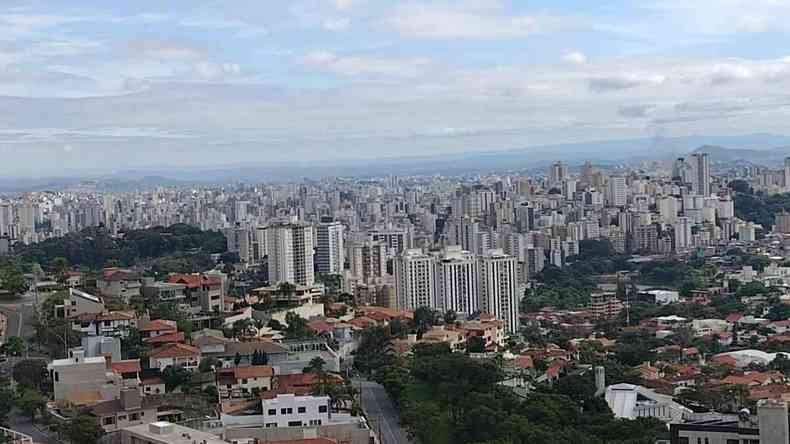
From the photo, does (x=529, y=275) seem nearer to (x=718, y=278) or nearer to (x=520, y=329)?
(x=718, y=278)

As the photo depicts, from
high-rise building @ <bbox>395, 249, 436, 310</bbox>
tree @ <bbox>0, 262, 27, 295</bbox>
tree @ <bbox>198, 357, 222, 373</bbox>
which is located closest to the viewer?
tree @ <bbox>198, 357, 222, 373</bbox>

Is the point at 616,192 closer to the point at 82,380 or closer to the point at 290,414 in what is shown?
the point at 82,380

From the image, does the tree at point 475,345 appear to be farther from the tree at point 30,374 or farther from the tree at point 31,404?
the tree at point 31,404

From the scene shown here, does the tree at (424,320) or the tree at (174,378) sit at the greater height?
the tree at (174,378)

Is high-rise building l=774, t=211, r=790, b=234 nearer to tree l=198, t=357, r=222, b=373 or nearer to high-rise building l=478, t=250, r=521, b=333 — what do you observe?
high-rise building l=478, t=250, r=521, b=333

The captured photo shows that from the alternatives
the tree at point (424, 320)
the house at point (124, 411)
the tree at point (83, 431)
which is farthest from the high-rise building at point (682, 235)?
the tree at point (83, 431)

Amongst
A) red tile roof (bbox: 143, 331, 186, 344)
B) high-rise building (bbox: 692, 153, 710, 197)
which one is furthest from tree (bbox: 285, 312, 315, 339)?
high-rise building (bbox: 692, 153, 710, 197)
